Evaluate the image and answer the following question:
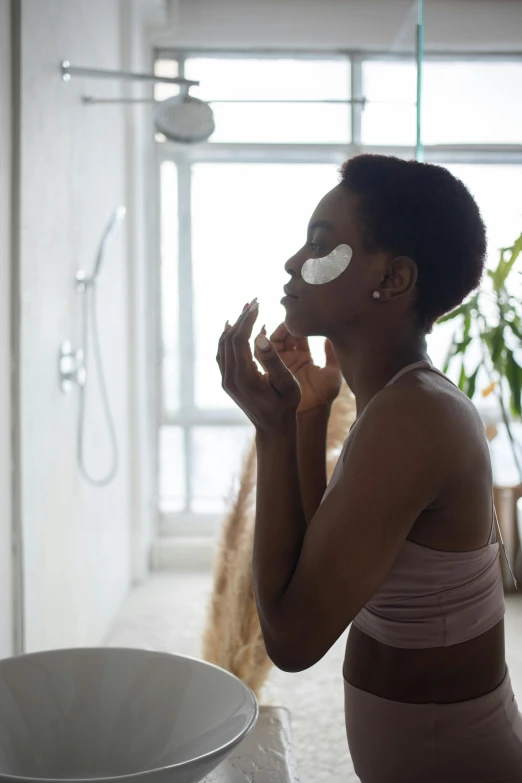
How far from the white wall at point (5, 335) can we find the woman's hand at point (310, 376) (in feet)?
2.63

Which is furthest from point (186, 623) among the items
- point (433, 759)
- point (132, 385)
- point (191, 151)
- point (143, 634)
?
point (433, 759)

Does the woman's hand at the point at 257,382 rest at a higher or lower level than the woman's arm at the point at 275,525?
higher

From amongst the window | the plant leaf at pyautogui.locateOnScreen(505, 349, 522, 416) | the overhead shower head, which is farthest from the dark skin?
the window

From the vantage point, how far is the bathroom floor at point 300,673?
154 centimetres

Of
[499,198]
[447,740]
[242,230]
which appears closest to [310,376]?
[447,740]

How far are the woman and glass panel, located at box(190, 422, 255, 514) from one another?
7.63 ft

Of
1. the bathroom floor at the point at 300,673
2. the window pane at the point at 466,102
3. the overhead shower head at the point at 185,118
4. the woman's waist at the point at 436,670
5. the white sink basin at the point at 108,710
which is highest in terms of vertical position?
the overhead shower head at the point at 185,118

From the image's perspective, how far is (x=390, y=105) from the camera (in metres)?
1.91

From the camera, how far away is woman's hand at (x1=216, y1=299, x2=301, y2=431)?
72 centimetres

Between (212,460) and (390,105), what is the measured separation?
1644 millimetres

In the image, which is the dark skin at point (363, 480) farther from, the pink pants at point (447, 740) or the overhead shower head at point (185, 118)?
the overhead shower head at point (185, 118)

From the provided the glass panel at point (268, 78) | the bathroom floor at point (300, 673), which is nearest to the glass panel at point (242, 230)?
the glass panel at point (268, 78)

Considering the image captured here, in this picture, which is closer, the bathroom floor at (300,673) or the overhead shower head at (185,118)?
the bathroom floor at (300,673)

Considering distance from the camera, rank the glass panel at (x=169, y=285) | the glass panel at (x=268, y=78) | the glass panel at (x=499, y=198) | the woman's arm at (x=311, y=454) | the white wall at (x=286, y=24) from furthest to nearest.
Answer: the glass panel at (x=169, y=285) < the glass panel at (x=268, y=78) < the white wall at (x=286, y=24) < the glass panel at (x=499, y=198) < the woman's arm at (x=311, y=454)
